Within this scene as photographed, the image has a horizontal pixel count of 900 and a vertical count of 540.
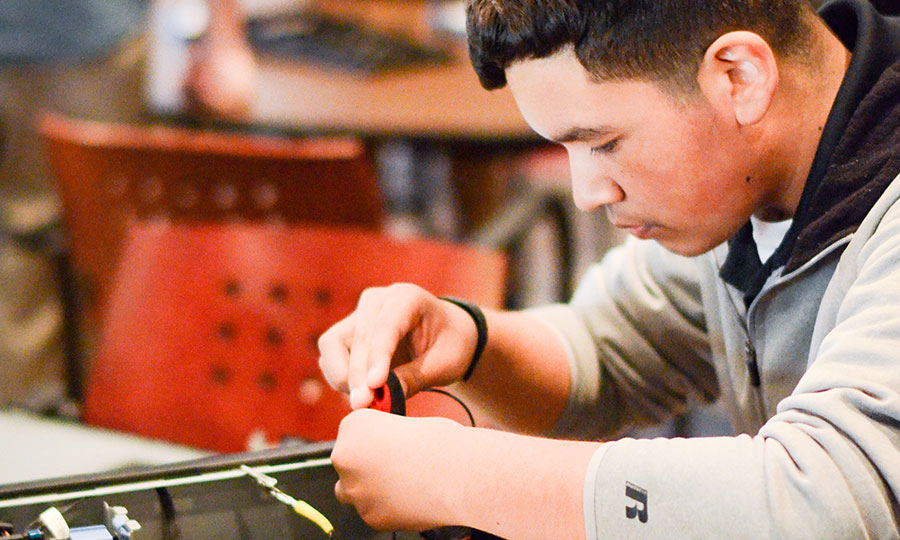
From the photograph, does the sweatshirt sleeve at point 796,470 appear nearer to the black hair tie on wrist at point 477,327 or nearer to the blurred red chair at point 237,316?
the black hair tie on wrist at point 477,327

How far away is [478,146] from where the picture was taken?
2.17m

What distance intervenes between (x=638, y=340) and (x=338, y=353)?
39 centimetres

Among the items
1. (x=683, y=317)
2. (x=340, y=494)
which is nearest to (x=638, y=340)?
(x=683, y=317)

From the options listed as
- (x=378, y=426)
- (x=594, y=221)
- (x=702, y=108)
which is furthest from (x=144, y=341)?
(x=594, y=221)

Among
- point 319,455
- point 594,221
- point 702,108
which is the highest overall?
point 702,108

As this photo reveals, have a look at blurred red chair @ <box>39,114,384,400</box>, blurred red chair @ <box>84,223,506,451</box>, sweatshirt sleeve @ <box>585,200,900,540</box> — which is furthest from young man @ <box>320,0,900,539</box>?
blurred red chair @ <box>39,114,384,400</box>

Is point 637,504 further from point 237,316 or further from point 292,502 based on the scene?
point 237,316

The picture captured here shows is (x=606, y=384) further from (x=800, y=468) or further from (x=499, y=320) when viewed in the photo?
(x=800, y=468)

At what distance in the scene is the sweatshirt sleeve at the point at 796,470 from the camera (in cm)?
56

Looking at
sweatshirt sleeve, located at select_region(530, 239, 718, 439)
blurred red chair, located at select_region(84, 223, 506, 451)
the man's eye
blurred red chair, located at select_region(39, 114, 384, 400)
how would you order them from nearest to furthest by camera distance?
the man's eye < sweatshirt sleeve, located at select_region(530, 239, 718, 439) < blurred red chair, located at select_region(84, 223, 506, 451) < blurred red chair, located at select_region(39, 114, 384, 400)

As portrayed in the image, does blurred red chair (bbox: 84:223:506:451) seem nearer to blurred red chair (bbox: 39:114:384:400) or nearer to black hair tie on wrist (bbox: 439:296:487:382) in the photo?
blurred red chair (bbox: 39:114:384:400)

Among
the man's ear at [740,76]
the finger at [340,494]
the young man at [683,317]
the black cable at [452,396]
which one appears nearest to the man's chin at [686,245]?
the young man at [683,317]

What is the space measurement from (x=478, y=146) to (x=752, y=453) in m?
1.64

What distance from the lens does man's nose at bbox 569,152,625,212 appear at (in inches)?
31.4
